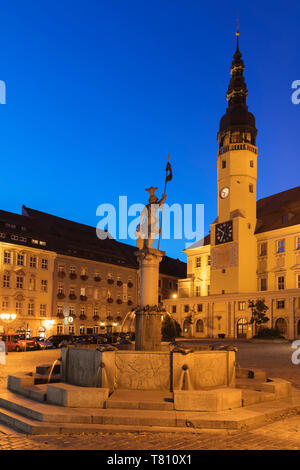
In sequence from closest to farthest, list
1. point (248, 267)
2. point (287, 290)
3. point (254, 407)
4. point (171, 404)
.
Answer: point (171, 404)
point (254, 407)
point (287, 290)
point (248, 267)

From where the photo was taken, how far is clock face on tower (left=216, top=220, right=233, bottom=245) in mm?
63438

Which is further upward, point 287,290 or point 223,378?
point 287,290

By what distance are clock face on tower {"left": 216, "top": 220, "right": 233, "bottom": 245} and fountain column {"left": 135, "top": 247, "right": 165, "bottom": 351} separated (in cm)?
4851

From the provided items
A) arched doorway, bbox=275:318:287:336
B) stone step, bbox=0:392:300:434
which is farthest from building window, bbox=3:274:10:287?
stone step, bbox=0:392:300:434

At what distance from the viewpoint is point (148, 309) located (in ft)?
49.9

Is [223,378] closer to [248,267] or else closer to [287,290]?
[287,290]

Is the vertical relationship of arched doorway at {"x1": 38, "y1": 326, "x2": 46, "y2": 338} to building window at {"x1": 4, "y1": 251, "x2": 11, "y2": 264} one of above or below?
below

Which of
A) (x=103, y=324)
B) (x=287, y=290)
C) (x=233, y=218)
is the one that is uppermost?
(x=233, y=218)

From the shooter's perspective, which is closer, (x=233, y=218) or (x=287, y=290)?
(x=287, y=290)

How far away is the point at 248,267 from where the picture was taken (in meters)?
62.8

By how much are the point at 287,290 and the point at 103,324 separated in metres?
26.2

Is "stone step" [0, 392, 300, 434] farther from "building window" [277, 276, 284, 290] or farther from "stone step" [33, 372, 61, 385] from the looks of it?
"building window" [277, 276, 284, 290]

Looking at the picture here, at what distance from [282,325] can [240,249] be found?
11.1m
